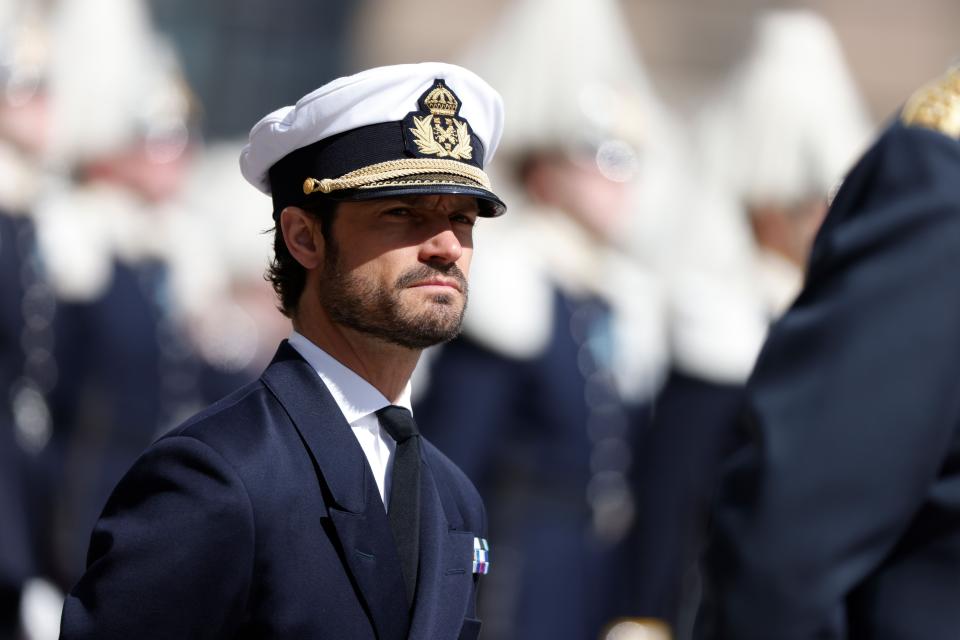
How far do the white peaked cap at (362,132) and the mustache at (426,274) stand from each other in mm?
108

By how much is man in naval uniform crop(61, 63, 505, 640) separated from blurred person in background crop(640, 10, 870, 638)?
3.80 meters

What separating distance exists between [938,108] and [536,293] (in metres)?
4.64

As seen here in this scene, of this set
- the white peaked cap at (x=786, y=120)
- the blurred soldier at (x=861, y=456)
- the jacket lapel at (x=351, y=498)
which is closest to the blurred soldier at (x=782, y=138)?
the white peaked cap at (x=786, y=120)

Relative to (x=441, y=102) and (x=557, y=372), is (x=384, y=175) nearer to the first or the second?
(x=441, y=102)

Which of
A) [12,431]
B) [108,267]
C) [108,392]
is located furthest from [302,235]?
[108,267]

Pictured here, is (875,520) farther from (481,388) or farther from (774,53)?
(774,53)

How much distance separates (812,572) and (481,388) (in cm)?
461

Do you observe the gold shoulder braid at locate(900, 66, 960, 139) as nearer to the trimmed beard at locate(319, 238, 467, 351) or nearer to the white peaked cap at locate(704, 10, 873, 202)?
the trimmed beard at locate(319, 238, 467, 351)

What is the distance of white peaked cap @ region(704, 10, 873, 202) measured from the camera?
27.7 ft

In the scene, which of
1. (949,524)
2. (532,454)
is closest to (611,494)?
(532,454)

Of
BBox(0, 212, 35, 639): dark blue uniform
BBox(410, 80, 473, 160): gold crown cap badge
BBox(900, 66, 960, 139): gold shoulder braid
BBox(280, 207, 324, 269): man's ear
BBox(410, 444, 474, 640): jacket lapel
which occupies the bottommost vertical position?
BBox(0, 212, 35, 639): dark blue uniform

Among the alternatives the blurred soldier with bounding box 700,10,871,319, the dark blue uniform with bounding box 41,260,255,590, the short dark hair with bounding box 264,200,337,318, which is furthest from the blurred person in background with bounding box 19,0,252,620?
the short dark hair with bounding box 264,200,337,318

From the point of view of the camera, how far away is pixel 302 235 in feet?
10.8

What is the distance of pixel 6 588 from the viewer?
6316mm
